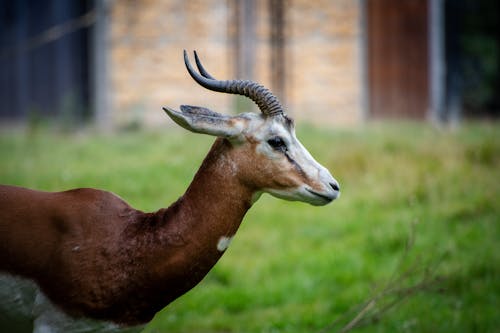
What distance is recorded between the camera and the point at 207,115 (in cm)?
319

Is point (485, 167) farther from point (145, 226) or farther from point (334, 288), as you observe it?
point (145, 226)

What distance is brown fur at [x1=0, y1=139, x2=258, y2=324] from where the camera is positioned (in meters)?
3.03

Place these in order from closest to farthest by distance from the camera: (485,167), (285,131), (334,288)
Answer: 1. (285,131)
2. (334,288)
3. (485,167)

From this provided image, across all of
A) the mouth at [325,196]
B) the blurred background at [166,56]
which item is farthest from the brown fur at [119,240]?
the blurred background at [166,56]

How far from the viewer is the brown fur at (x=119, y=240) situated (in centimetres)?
303

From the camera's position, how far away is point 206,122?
3.15m

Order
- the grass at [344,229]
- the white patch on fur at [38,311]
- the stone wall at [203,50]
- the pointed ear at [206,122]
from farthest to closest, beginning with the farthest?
the stone wall at [203,50]
the grass at [344,229]
the pointed ear at [206,122]
the white patch on fur at [38,311]

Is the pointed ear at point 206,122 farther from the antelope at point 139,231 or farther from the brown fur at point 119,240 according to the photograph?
the brown fur at point 119,240

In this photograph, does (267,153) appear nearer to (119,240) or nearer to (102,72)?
(119,240)

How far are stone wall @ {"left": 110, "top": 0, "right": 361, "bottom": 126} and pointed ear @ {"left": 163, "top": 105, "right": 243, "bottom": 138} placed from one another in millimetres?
9866

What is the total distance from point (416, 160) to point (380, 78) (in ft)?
21.8

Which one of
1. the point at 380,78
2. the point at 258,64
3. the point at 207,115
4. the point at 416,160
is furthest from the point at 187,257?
the point at 380,78

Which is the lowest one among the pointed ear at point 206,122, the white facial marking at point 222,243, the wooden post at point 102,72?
the white facial marking at point 222,243

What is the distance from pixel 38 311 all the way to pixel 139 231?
0.54 m
